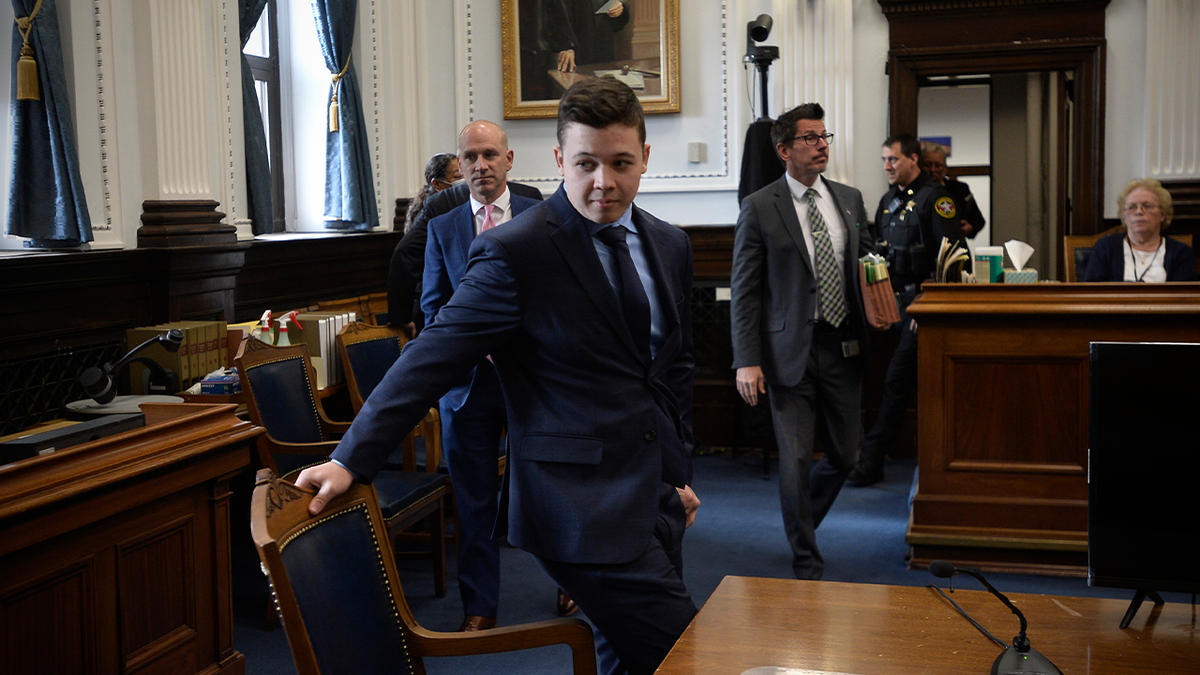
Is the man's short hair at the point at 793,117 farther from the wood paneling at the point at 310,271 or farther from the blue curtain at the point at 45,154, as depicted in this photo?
the blue curtain at the point at 45,154

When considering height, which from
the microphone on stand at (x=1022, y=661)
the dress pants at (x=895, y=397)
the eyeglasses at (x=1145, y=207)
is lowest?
the dress pants at (x=895, y=397)

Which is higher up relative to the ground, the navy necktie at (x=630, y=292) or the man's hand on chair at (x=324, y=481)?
the navy necktie at (x=630, y=292)

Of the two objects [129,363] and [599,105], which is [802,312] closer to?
[599,105]

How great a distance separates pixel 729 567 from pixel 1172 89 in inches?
158

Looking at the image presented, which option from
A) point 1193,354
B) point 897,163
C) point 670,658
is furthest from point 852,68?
point 670,658

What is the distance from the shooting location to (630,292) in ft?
6.06

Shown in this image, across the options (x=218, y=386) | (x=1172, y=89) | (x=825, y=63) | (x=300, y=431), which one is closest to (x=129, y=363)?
(x=218, y=386)

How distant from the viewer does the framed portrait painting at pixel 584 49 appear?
247 inches

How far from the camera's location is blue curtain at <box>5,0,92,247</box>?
11.9 ft

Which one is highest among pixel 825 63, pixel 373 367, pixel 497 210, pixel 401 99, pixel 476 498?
pixel 825 63

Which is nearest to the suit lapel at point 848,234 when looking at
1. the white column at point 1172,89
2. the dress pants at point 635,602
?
the dress pants at point 635,602

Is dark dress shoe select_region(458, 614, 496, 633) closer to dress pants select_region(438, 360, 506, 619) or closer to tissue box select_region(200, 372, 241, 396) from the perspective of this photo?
dress pants select_region(438, 360, 506, 619)

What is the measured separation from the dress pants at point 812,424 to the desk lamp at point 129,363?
2.06 meters

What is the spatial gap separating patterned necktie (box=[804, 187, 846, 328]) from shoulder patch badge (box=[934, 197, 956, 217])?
2001 mm
